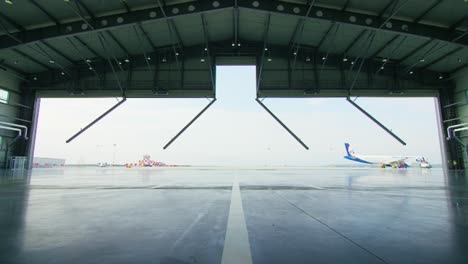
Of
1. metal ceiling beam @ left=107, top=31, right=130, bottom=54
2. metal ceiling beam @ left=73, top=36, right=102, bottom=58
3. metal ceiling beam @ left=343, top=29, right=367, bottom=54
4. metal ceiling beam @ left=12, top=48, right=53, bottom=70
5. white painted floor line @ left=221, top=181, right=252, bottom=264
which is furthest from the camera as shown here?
metal ceiling beam @ left=12, top=48, right=53, bottom=70

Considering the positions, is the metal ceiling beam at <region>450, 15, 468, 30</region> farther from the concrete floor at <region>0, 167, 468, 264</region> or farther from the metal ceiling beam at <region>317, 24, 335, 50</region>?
the concrete floor at <region>0, 167, 468, 264</region>

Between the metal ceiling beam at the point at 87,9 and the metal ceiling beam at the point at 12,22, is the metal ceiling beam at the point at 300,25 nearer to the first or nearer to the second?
the metal ceiling beam at the point at 87,9

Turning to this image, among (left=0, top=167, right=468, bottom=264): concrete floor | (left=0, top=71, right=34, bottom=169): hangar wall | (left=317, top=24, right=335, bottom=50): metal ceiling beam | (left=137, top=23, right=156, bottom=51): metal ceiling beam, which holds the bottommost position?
(left=0, top=167, right=468, bottom=264): concrete floor

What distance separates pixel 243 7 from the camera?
16.0 m

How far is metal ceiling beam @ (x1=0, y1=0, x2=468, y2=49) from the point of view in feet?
52.7

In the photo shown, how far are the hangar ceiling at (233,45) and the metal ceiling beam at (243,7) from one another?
0.07 meters

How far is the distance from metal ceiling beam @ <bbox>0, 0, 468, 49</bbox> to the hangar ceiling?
0.24 feet

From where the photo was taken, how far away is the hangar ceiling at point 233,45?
1636cm

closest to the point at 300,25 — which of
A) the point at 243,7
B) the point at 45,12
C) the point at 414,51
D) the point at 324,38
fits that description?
the point at 324,38

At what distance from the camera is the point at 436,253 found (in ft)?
6.84

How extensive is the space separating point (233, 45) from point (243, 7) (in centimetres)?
747

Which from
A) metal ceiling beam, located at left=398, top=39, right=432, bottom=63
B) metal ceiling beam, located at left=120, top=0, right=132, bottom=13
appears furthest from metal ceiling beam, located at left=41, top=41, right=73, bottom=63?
metal ceiling beam, located at left=398, top=39, right=432, bottom=63

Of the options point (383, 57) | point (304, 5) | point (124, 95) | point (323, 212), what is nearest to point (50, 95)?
point (124, 95)

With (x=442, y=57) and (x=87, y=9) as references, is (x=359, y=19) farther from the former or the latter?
(x=87, y=9)
